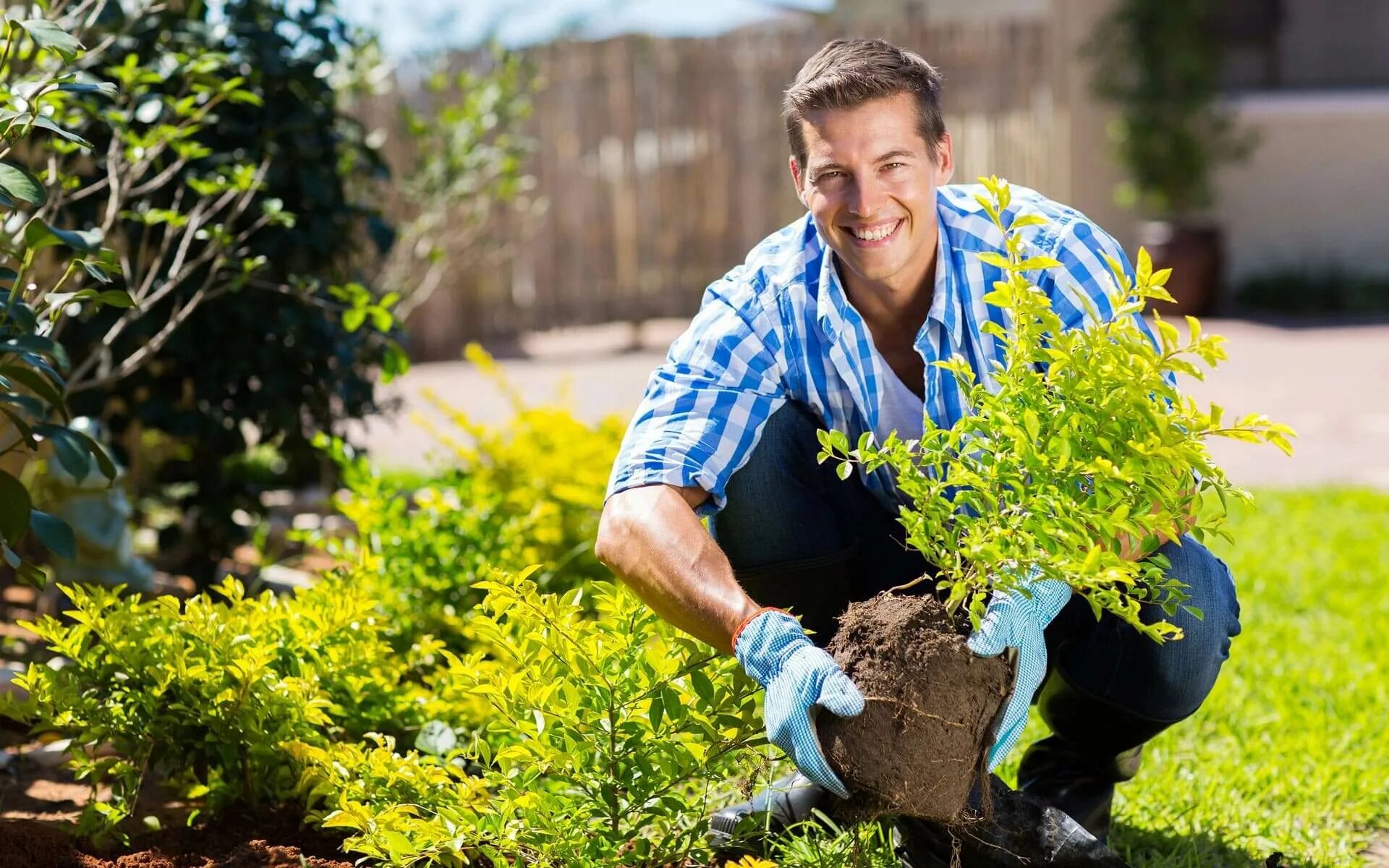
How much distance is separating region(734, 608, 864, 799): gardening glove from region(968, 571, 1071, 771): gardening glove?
198mm

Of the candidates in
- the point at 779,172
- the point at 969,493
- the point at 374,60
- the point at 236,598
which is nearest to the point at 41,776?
the point at 236,598

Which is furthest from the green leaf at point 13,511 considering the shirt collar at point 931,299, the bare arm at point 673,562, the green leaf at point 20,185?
the shirt collar at point 931,299

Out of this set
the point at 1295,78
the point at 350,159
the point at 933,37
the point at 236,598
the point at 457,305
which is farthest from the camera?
the point at 1295,78

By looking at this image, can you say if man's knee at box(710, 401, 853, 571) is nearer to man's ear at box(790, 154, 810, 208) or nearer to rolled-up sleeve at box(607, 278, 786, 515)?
rolled-up sleeve at box(607, 278, 786, 515)

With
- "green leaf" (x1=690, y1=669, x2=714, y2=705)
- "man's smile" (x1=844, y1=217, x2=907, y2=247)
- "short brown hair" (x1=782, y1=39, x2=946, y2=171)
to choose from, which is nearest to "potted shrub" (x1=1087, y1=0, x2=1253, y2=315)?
"short brown hair" (x1=782, y1=39, x2=946, y2=171)

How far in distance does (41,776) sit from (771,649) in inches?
63.4

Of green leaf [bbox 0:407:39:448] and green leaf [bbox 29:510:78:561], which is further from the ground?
green leaf [bbox 0:407:39:448]

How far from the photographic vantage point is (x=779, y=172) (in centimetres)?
1059

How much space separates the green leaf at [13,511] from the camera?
2006mm

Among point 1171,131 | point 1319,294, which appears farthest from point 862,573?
point 1319,294

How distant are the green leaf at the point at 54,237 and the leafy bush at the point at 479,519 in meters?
0.82

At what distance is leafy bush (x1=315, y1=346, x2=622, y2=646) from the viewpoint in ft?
9.55

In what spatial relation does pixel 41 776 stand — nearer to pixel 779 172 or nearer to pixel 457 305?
pixel 457 305

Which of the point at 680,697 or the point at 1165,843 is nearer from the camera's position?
the point at 680,697
